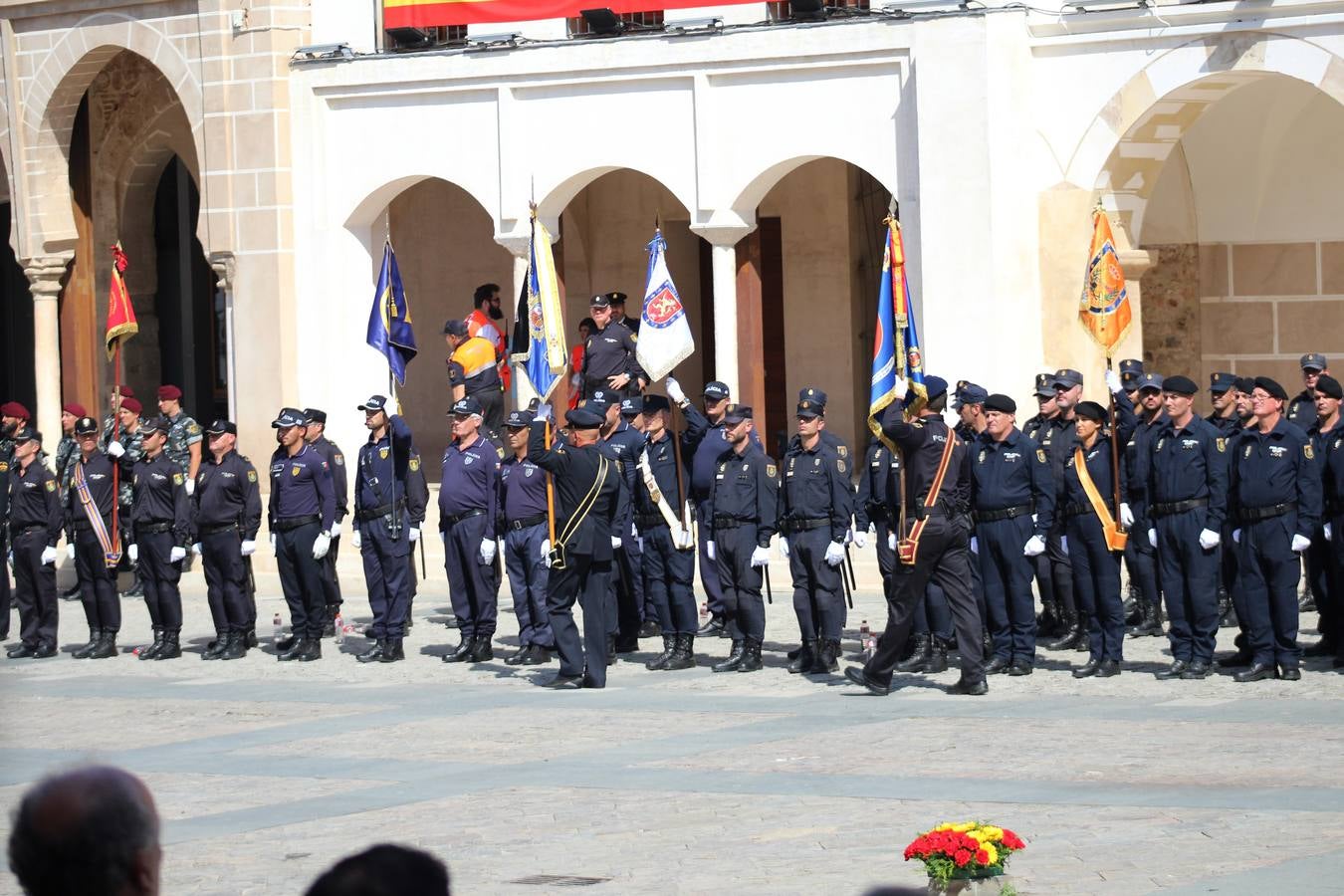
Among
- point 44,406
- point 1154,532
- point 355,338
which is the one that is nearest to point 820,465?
point 1154,532

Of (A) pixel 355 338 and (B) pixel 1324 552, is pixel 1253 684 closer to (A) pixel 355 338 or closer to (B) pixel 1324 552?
(B) pixel 1324 552

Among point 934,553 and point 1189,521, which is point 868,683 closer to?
point 934,553

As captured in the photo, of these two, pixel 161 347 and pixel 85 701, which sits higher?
pixel 161 347

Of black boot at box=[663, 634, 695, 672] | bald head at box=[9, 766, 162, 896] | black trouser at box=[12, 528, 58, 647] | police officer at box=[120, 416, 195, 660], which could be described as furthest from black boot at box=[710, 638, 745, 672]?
bald head at box=[9, 766, 162, 896]

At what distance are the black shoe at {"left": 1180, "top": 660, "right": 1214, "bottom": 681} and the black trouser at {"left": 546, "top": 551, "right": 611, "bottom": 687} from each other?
345cm

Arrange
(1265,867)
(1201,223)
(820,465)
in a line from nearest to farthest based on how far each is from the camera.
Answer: (1265,867) < (820,465) < (1201,223)

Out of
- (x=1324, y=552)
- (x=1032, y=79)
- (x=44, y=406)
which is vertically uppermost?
(x=1032, y=79)

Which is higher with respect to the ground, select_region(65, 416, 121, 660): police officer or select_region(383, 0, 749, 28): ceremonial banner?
select_region(383, 0, 749, 28): ceremonial banner

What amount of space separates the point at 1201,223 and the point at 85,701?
12.2m

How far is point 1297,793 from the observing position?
9.50 m

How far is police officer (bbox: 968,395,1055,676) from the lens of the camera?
13.7m

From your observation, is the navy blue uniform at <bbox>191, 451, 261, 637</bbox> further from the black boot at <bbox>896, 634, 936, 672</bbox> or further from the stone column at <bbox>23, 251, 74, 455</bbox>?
the stone column at <bbox>23, 251, 74, 455</bbox>

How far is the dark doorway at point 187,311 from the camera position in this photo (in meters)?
27.4

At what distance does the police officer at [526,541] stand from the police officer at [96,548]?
3.12 m
